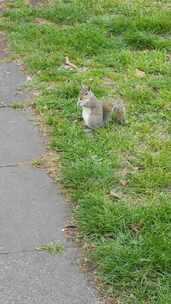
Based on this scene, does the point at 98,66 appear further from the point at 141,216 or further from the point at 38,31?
the point at 141,216

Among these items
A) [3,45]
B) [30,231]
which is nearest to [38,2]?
[3,45]

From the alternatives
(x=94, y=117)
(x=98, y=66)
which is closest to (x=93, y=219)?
(x=94, y=117)

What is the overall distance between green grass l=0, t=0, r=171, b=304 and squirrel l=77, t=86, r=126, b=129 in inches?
3.0

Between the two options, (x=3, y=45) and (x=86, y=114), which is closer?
(x=86, y=114)

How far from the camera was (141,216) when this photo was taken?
13.7 feet

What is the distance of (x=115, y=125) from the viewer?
5.55 m

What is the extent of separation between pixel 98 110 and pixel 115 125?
290 millimetres

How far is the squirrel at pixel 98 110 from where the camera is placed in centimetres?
532

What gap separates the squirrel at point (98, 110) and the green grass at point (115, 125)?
8 cm

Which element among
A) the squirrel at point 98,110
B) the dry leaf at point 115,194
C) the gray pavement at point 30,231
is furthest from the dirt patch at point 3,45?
the dry leaf at point 115,194

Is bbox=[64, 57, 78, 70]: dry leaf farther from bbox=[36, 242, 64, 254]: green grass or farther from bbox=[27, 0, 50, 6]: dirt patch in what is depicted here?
bbox=[36, 242, 64, 254]: green grass

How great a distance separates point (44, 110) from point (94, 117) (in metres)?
0.73

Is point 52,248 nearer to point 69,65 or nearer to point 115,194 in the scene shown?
point 115,194

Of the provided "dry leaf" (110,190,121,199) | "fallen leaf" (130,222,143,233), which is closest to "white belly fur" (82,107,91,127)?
"dry leaf" (110,190,121,199)
